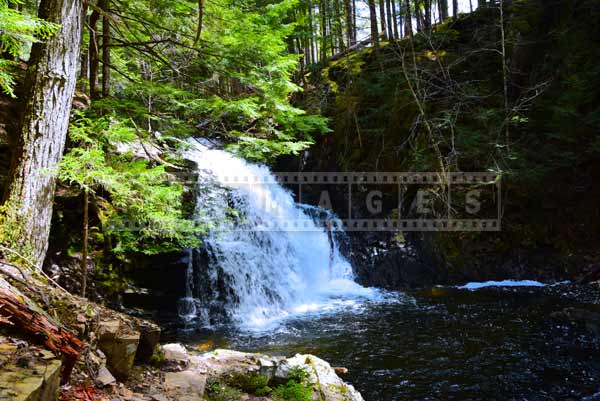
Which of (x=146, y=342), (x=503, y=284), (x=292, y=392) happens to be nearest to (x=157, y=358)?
(x=146, y=342)

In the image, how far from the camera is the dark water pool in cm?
561

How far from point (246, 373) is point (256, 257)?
618 cm

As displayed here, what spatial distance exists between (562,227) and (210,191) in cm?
997

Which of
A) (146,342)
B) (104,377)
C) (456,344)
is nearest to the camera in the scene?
(104,377)

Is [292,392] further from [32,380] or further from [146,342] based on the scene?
[32,380]

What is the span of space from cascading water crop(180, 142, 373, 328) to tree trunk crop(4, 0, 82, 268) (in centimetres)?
369

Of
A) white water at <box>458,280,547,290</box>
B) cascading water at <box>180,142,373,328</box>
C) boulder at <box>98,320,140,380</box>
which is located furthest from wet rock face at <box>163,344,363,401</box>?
white water at <box>458,280,547,290</box>

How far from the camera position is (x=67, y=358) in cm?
263

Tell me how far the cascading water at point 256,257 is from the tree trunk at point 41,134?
3693 millimetres

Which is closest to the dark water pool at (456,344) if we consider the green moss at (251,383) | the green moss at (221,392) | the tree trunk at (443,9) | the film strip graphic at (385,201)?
the green moss at (251,383)

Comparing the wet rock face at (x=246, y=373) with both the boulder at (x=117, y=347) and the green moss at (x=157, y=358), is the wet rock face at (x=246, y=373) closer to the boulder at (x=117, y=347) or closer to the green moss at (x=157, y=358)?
the green moss at (x=157, y=358)

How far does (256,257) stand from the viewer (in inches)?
416

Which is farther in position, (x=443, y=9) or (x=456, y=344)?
(x=443, y=9)

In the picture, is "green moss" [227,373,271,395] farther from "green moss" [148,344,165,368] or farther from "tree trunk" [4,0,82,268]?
"tree trunk" [4,0,82,268]
